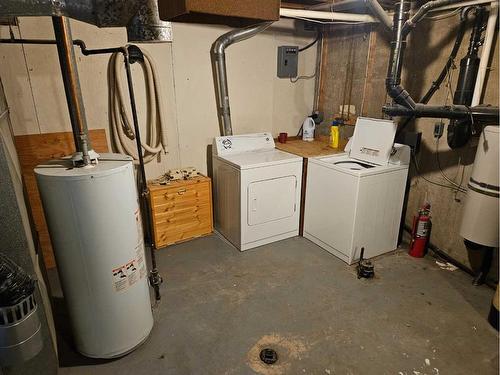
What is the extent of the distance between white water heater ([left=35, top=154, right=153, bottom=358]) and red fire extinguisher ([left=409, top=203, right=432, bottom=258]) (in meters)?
2.33

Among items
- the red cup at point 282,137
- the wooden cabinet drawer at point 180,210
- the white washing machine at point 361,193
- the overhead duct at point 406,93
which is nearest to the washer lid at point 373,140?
the white washing machine at point 361,193

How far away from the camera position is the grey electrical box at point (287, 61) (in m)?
3.50

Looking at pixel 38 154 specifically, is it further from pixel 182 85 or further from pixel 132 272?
pixel 132 272

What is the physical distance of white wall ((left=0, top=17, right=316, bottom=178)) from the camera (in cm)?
246

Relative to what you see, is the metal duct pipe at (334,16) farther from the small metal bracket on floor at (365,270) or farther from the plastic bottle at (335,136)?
the small metal bracket on floor at (365,270)

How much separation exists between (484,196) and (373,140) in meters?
1.03

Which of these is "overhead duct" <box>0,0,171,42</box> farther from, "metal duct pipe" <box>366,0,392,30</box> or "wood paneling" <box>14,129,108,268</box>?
"metal duct pipe" <box>366,0,392,30</box>

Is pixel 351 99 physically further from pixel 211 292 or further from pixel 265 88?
pixel 211 292

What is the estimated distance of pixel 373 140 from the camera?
289 centimetres

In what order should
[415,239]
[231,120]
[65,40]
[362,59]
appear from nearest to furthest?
1. [65,40]
2. [415,239]
3. [362,59]
4. [231,120]

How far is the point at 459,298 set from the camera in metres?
2.31

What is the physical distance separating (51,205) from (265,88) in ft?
8.65

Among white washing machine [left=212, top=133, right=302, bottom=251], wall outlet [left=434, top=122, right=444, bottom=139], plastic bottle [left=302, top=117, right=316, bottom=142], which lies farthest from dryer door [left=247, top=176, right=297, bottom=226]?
wall outlet [left=434, top=122, right=444, bottom=139]

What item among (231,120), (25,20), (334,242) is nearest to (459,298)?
(334,242)
